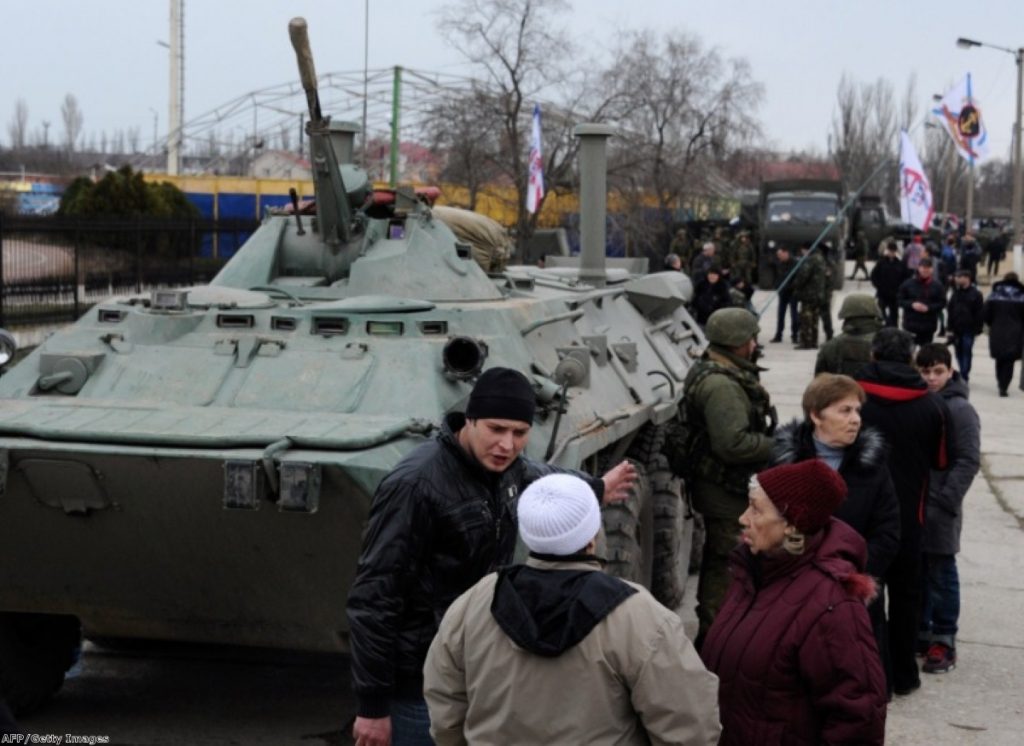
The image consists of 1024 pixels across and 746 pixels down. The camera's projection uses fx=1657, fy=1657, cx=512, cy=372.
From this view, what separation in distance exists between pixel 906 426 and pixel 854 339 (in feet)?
7.68

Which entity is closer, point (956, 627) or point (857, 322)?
point (956, 627)

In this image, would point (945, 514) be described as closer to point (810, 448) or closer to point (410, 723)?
point (810, 448)

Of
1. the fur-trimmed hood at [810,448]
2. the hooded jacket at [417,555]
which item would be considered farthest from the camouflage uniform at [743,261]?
the hooded jacket at [417,555]

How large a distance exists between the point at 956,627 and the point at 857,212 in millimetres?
35314

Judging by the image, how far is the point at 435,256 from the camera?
8312 mm

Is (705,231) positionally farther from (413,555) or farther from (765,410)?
(413,555)

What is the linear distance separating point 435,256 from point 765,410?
6.22 ft

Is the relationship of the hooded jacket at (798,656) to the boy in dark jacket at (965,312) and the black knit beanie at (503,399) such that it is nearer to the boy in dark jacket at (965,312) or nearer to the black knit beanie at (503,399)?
the black knit beanie at (503,399)

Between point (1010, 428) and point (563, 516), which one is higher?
point (563, 516)

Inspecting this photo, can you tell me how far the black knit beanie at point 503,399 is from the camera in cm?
470

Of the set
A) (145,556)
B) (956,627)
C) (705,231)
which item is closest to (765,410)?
(956,627)

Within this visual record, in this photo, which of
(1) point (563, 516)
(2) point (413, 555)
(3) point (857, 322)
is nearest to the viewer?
(1) point (563, 516)

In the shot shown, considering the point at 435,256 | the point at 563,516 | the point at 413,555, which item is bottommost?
the point at 413,555

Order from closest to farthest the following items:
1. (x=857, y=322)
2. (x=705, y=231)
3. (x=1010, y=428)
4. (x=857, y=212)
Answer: (x=857, y=322) < (x=1010, y=428) < (x=705, y=231) < (x=857, y=212)
